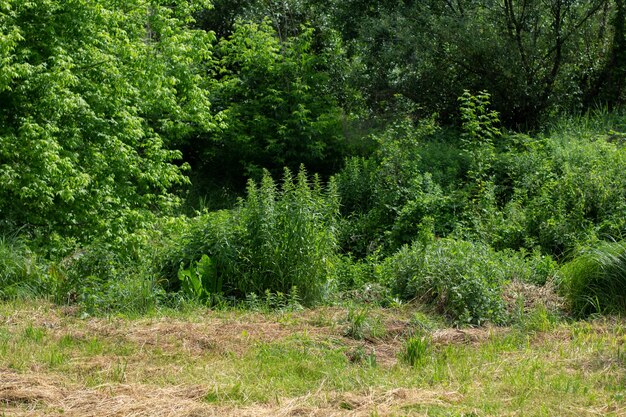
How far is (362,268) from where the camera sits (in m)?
10.5

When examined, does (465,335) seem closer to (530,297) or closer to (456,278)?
(456,278)

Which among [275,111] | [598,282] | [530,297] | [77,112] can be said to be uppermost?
[77,112]

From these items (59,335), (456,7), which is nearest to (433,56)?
(456,7)

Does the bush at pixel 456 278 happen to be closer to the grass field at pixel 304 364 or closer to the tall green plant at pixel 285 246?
the grass field at pixel 304 364

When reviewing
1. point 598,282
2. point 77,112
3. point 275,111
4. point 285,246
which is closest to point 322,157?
point 275,111

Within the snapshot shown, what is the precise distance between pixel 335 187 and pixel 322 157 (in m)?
8.35

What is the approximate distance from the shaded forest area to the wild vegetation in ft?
0.15

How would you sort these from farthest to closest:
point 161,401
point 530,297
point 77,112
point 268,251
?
point 77,112 < point 268,251 < point 530,297 < point 161,401

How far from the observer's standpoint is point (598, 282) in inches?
325

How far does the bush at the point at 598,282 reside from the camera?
807 centimetres

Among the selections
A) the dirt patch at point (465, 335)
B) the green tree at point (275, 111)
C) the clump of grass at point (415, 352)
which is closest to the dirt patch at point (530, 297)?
the dirt patch at point (465, 335)

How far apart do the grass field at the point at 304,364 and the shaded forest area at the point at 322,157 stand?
2.25 ft

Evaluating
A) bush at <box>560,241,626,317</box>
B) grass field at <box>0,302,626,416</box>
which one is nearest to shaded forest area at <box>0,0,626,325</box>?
bush at <box>560,241,626,317</box>

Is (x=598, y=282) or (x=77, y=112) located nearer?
(x=598, y=282)
